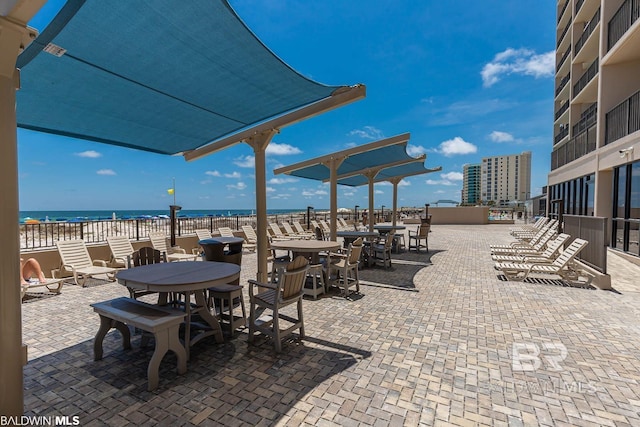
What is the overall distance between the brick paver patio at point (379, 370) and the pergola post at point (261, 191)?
1.15m

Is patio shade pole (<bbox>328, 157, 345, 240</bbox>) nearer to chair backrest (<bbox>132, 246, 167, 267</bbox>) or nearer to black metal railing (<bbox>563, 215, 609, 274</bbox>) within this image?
chair backrest (<bbox>132, 246, 167, 267</bbox>)

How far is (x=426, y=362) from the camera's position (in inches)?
109

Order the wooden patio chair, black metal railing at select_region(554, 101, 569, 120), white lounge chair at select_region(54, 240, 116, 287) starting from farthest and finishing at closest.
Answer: black metal railing at select_region(554, 101, 569, 120) → white lounge chair at select_region(54, 240, 116, 287) → the wooden patio chair

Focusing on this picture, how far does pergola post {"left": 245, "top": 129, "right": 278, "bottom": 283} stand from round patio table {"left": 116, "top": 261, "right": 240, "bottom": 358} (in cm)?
156

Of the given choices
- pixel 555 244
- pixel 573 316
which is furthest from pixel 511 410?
pixel 555 244

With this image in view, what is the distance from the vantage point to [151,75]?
323 centimetres

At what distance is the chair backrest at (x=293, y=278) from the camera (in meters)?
3.01

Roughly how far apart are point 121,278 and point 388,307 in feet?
11.4

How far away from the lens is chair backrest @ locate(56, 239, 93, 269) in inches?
225

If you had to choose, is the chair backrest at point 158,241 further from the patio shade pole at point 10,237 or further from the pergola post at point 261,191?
the patio shade pole at point 10,237

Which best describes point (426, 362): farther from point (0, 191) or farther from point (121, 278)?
point (0, 191)

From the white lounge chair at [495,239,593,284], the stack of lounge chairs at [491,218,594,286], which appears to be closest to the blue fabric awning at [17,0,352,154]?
the white lounge chair at [495,239,593,284]

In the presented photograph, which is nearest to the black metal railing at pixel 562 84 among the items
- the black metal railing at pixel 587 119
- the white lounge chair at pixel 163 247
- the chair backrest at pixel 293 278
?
the black metal railing at pixel 587 119

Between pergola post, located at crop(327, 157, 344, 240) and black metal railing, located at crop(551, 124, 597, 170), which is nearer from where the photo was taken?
Answer: pergola post, located at crop(327, 157, 344, 240)
